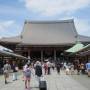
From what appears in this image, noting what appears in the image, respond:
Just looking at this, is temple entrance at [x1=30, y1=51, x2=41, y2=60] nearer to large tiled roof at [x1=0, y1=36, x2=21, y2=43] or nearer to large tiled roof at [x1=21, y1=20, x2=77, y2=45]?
large tiled roof at [x1=21, y1=20, x2=77, y2=45]

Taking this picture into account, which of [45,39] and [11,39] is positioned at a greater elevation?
[45,39]

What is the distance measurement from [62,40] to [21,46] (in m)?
9.77

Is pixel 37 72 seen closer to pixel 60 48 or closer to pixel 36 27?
pixel 60 48

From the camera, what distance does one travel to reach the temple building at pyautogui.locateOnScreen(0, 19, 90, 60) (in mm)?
75250

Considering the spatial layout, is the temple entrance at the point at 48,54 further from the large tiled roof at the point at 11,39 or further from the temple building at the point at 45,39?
the large tiled roof at the point at 11,39

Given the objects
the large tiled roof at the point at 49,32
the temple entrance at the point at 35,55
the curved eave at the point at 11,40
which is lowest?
the temple entrance at the point at 35,55

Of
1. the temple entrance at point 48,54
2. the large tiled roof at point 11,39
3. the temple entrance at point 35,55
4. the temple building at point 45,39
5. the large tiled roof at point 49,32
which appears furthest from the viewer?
the temple entrance at point 35,55

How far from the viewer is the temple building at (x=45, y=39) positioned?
75.2 m

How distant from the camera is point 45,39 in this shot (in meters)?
80.0

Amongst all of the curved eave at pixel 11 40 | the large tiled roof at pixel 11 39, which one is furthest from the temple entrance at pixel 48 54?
the curved eave at pixel 11 40

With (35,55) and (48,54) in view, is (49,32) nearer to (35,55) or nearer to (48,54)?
(48,54)

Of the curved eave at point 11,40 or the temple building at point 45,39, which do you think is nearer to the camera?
the curved eave at point 11,40

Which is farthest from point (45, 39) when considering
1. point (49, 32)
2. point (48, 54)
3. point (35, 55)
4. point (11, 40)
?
point (11, 40)

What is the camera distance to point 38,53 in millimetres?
82250
